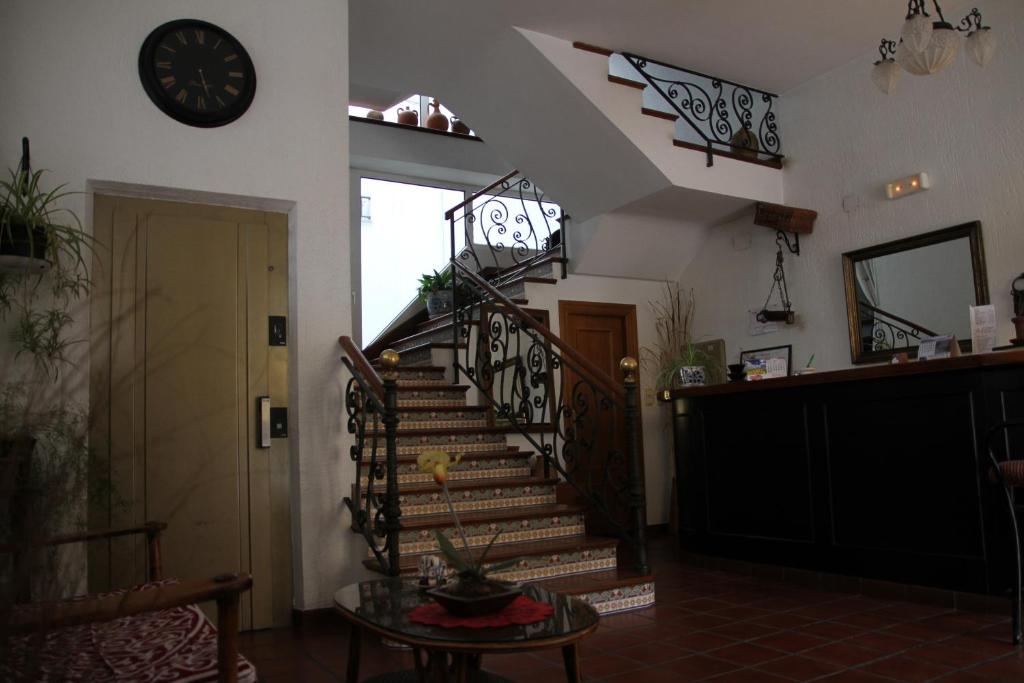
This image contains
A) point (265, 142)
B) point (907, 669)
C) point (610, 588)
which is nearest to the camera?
point (907, 669)

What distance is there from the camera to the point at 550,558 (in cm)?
412

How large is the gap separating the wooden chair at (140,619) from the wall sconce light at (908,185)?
5041 millimetres

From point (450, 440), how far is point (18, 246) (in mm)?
2941

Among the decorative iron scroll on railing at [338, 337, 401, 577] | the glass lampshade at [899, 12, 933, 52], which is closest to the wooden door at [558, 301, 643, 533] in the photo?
the decorative iron scroll on railing at [338, 337, 401, 577]

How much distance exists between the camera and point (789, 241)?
6047 millimetres

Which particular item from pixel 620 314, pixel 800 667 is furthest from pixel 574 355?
pixel 620 314

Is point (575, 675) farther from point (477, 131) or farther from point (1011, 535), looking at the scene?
point (477, 131)

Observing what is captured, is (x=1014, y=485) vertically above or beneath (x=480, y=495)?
above

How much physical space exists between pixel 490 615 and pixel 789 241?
15.9ft

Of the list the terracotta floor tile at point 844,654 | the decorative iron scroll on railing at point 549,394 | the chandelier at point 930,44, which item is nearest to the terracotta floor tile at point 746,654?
the terracotta floor tile at point 844,654

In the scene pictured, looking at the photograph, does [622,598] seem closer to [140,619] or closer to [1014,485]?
[1014,485]

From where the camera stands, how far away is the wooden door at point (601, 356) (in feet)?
21.5

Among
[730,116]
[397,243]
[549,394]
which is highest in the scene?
[730,116]

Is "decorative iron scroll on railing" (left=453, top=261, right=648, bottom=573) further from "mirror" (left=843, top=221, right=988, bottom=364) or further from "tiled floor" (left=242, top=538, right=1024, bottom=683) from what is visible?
"mirror" (left=843, top=221, right=988, bottom=364)
